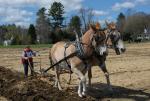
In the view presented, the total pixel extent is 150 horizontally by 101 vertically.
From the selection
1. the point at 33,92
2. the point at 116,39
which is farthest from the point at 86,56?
the point at 33,92

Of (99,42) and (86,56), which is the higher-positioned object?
(99,42)

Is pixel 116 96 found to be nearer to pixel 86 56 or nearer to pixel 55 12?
pixel 86 56

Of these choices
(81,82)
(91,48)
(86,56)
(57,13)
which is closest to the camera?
(81,82)

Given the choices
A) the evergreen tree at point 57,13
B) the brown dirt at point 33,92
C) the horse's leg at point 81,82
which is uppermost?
the evergreen tree at point 57,13

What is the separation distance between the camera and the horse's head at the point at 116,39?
11.9 metres

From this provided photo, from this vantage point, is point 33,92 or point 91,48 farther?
point 33,92

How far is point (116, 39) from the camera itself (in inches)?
470

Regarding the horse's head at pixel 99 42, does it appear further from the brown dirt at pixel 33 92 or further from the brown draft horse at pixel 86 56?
the brown dirt at pixel 33 92

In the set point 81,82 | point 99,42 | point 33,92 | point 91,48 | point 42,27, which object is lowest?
point 33,92

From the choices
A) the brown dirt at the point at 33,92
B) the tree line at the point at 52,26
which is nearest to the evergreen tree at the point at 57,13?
the tree line at the point at 52,26

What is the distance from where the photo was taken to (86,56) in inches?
472

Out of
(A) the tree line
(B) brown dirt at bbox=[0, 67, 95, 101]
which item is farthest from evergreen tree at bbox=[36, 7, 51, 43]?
(B) brown dirt at bbox=[0, 67, 95, 101]

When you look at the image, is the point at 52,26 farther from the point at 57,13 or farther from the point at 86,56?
the point at 86,56

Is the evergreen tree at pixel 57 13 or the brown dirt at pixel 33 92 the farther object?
the evergreen tree at pixel 57 13
